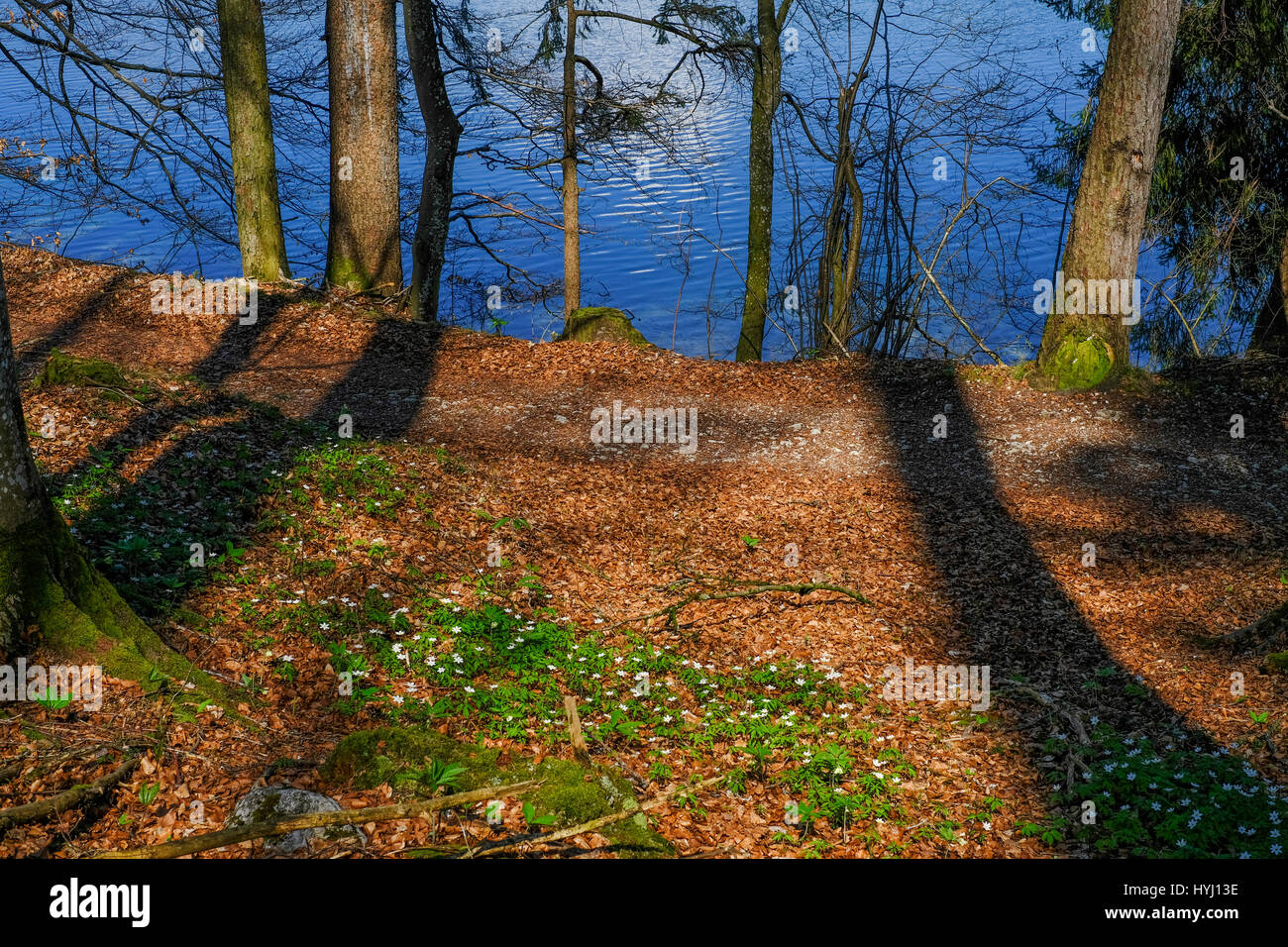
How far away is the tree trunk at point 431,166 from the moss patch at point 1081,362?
947 centimetres

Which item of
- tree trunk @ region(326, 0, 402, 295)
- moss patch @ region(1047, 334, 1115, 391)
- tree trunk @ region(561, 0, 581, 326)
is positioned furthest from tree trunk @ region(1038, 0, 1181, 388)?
tree trunk @ region(326, 0, 402, 295)

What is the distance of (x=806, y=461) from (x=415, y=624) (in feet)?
18.2

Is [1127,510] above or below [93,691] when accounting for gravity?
above

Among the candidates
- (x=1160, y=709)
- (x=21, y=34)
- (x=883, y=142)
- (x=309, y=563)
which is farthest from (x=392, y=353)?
(x=1160, y=709)

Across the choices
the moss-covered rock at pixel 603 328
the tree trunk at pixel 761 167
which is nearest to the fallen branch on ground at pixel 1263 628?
the moss-covered rock at pixel 603 328

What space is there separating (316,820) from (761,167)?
47.3ft

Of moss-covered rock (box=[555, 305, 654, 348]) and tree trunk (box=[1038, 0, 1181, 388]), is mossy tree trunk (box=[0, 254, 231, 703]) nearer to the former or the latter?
moss-covered rock (box=[555, 305, 654, 348])

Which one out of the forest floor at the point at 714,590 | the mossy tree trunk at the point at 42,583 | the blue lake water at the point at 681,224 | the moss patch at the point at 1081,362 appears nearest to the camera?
the mossy tree trunk at the point at 42,583

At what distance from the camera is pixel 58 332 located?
12516 millimetres

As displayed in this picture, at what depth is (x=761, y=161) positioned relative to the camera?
15.9 meters

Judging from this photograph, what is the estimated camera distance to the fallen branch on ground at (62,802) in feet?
11.3

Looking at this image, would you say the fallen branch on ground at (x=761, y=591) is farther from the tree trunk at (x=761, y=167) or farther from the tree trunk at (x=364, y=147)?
the tree trunk at (x=364, y=147)

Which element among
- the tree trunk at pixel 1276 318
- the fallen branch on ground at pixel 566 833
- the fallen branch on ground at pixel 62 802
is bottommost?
Answer: the fallen branch on ground at pixel 566 833

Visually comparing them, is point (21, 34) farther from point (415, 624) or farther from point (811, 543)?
point (811, 543)
